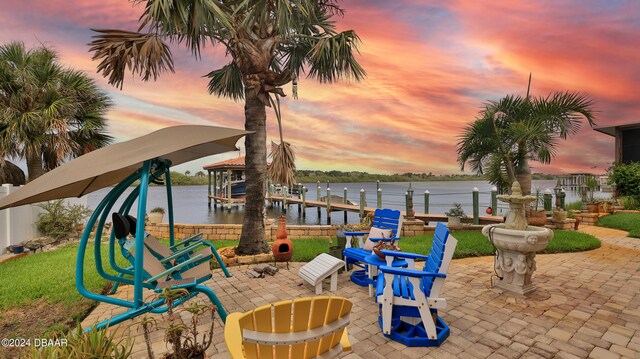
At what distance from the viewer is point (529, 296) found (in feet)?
13.2

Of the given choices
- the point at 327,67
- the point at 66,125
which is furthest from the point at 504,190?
the point at 66,125

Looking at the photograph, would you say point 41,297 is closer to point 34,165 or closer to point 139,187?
point 139,187

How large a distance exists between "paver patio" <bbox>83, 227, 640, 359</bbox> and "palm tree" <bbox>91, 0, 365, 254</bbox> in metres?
2.28

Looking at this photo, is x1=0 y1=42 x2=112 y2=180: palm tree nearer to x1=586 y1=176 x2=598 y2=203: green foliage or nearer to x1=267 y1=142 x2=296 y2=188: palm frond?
x1=267 y1=142 x2=296 y2=188: palm frond

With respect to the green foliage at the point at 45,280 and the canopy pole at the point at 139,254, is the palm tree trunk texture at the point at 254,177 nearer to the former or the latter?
the green foliage at the point at 45,280

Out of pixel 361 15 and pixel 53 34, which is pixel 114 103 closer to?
pixel 53 34

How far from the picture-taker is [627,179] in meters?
13.4

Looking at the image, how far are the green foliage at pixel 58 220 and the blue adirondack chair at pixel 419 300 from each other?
10224 mm

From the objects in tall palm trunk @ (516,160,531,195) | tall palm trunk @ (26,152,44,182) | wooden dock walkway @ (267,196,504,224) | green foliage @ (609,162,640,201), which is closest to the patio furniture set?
tall palm trunk @ (516,160,531,195)

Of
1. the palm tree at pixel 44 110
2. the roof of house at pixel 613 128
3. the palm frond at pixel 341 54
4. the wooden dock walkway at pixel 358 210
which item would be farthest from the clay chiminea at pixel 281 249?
the roof of house at pixel 613 128

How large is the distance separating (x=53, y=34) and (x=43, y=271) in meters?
9.04

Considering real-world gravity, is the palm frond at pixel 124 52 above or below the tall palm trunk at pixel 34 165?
above

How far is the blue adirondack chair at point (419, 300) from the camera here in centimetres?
272

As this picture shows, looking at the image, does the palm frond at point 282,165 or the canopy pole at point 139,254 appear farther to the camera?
the palm frond at point 282,165
